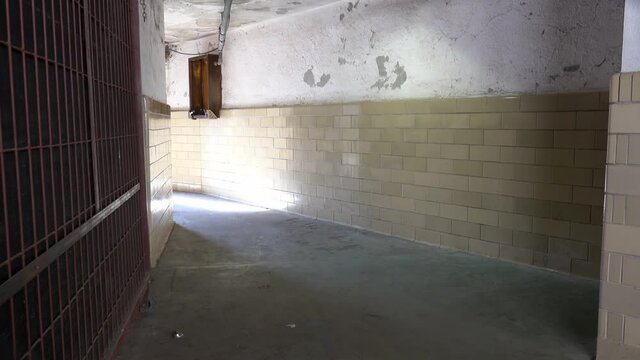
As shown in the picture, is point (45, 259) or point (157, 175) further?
point (157, 175)

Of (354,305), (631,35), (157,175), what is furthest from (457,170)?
(157,175)

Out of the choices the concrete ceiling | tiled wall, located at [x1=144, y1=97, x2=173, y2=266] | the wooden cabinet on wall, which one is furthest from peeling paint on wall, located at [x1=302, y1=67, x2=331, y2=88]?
the wooden cabinet on wall

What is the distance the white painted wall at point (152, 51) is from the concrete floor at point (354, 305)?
64.3 inches


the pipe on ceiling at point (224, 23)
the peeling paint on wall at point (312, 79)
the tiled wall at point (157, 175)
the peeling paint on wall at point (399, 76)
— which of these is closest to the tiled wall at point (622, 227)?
the peeling paint on wall at point (399, 76)

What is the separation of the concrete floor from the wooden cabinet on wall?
12.2 ft

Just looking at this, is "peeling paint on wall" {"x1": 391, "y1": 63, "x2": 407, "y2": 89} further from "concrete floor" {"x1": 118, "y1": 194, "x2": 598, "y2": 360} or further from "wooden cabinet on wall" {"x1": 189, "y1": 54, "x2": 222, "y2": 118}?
"wooden cabinet on wall" {"x1": 189, "y1": 54, "x2": 222, "y2": 118}

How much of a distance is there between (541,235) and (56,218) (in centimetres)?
393

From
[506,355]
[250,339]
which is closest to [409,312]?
[506,355]

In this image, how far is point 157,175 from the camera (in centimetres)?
502

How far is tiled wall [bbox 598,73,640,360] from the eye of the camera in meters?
2.52

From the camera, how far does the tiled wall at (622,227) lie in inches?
99.3

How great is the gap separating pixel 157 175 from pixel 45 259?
3397 millimetres

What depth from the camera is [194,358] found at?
281 centimetres

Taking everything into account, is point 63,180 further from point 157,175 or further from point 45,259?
point 157,175
